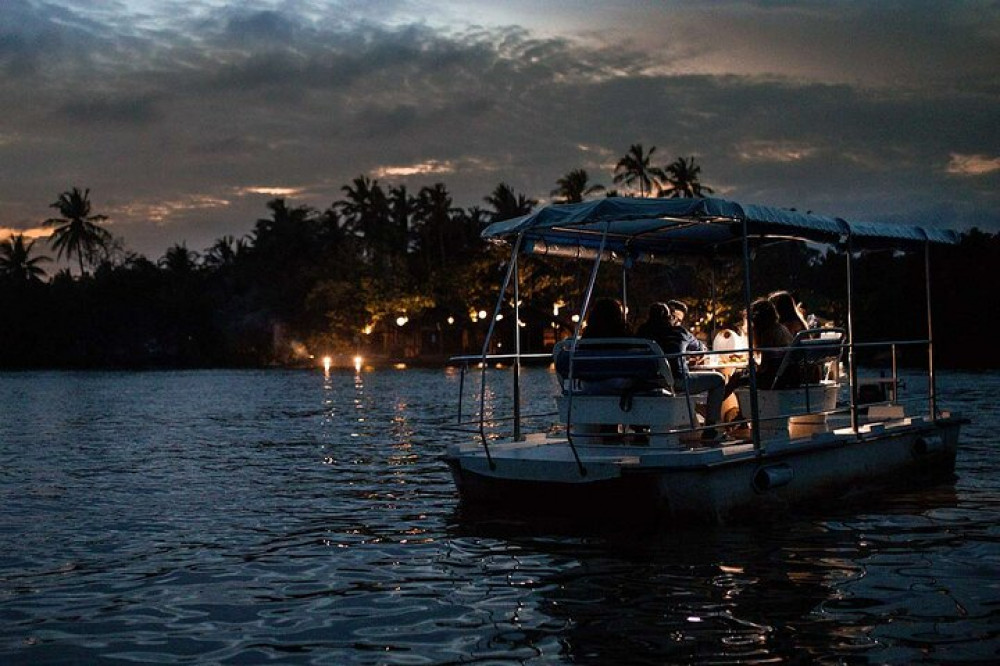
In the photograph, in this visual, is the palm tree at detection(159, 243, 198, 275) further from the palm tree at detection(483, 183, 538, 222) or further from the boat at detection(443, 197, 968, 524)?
the boat at detection(443, 197, 968, 524)

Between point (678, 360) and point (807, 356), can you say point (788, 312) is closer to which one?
point (807, 356)

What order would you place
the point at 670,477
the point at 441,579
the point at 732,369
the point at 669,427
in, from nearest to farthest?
the point at 441,579, the point at 670,477, the point at 669,427, the point at 732,369

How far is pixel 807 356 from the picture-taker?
42.9 feet

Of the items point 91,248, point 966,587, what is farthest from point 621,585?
point 91,248

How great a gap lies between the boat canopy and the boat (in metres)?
0.02

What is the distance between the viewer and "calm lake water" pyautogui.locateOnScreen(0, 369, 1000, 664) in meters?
7.50

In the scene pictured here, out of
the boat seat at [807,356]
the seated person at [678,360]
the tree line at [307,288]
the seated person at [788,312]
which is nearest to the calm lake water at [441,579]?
the seated person at [678,360]

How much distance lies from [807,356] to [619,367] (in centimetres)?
254

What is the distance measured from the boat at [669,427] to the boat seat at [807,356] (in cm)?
4

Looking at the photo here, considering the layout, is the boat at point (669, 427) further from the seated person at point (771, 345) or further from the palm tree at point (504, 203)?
the palm tree at point (504, 203)

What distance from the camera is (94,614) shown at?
852 cm

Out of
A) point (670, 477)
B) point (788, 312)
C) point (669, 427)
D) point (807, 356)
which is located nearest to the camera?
point (670, 477)

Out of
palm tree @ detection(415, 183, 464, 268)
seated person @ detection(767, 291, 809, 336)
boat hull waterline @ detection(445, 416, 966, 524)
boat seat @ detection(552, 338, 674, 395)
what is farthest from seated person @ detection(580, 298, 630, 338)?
palm tree @ detection(415, 183, 464, 268)

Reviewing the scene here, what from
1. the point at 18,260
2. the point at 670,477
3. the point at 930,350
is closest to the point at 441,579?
the point at 670,477
